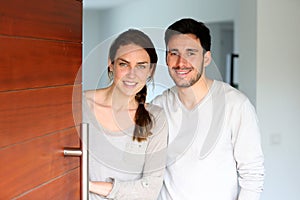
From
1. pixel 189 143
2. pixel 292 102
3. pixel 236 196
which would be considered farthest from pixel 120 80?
pixel 292 102

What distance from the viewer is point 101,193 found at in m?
1.07

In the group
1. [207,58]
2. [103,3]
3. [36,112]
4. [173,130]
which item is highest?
[103,3]

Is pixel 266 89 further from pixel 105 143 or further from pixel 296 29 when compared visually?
pixel 105 143

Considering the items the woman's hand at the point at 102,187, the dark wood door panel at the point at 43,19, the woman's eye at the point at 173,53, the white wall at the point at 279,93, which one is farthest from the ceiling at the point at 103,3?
the dark wood door panel at the point at 43,19

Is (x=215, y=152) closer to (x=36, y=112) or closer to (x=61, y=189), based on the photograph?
(x=61, y=189)

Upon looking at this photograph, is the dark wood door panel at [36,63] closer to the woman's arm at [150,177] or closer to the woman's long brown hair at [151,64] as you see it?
the woman's long brown hair at [151,64]

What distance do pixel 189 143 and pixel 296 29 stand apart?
1.61 metres

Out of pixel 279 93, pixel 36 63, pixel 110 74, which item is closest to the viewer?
pixel 36 63

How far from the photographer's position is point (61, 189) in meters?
0.79

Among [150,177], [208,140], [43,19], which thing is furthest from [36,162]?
[208,140]

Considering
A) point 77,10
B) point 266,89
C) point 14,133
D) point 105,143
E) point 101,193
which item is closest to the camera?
point 14,133

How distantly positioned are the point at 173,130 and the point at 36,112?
72 centimetres

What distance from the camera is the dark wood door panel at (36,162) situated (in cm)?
59

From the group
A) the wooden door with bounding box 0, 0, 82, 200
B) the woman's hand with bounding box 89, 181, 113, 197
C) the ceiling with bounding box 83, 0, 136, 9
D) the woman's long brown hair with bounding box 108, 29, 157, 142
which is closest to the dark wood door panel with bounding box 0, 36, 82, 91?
the wooden door with bounding box 0, 0, 82, 200
